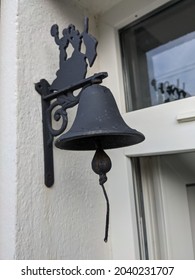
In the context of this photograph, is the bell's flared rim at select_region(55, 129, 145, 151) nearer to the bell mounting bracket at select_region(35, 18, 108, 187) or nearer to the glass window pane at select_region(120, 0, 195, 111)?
the bell mounting bracket at select_region(35, 18, 108, 187)

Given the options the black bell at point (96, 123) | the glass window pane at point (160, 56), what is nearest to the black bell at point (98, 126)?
the black bell at point (96, 123)

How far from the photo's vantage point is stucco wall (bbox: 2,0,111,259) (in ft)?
1.88

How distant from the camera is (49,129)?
0.61 m

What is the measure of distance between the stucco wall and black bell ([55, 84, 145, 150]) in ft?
0.37

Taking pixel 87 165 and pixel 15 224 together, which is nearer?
pixel 15 224

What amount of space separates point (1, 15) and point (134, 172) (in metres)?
0.55

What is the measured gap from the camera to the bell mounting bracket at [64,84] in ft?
1.82

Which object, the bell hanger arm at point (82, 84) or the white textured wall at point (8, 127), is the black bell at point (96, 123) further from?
the white textured wall at point (8, 127)

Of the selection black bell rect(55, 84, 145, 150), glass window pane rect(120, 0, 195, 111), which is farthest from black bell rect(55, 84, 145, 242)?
glass window pane rect(120, 0, 195, 111)

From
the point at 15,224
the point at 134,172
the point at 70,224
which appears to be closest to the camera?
the point at 15,224

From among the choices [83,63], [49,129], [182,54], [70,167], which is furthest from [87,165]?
[182,54]

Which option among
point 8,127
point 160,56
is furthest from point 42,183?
point 160,56

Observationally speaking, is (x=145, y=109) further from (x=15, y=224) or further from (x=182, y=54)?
(x=15, y=224)

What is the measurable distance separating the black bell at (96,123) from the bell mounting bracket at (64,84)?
0.12 feet
